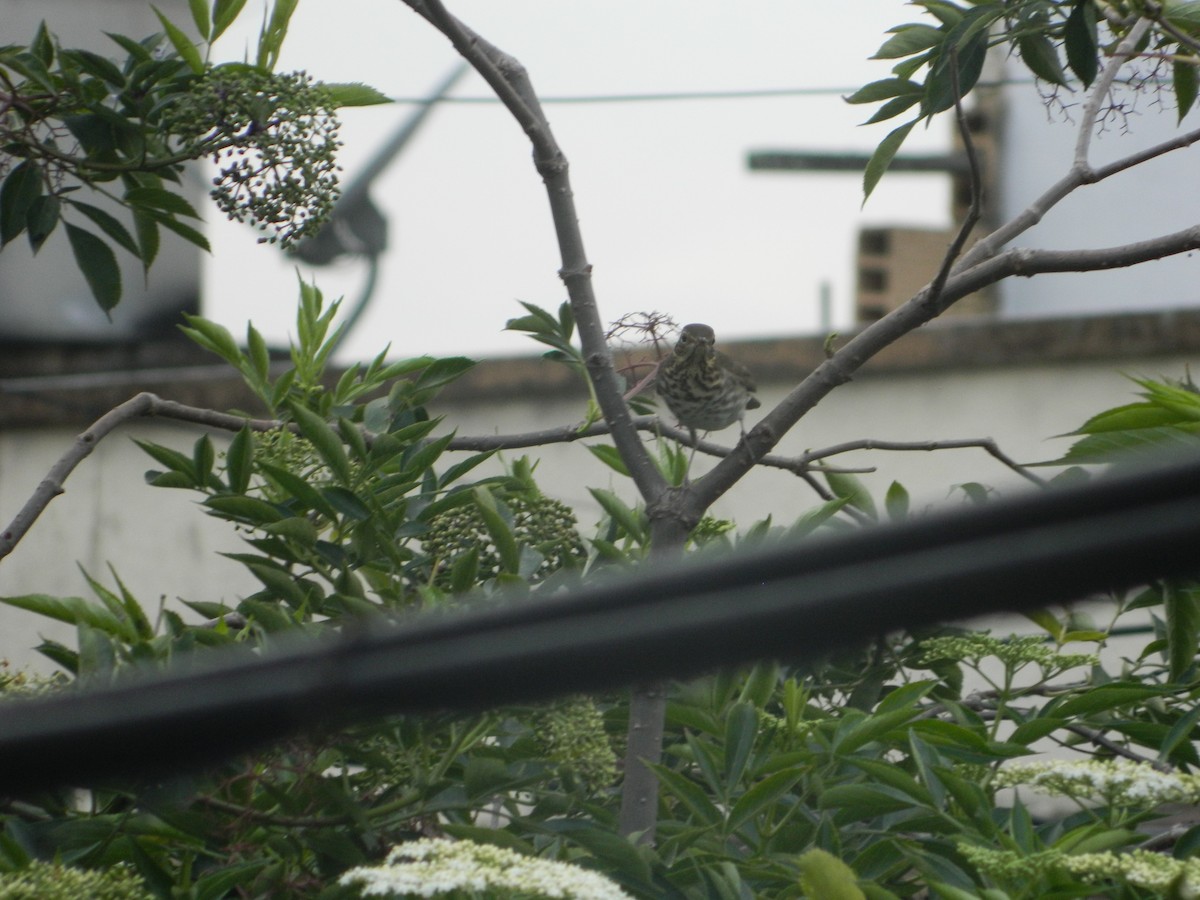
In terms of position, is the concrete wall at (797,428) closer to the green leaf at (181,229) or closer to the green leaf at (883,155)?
the green leaf at (181,229)

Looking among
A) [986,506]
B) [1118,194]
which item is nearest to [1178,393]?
[986,506]

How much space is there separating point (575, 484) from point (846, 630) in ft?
15.4

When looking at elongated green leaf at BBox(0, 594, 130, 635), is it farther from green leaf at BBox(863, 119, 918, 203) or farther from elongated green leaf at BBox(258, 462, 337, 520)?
green leaf at BBox(863, 119, 918, 203)

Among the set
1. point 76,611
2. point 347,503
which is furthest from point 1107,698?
point 76,611

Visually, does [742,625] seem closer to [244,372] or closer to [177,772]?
[177,772]

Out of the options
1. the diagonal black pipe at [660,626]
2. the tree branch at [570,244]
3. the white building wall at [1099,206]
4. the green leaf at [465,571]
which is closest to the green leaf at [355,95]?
the tree branch at [570,244]

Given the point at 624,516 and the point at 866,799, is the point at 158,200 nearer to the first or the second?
the point at 624,516

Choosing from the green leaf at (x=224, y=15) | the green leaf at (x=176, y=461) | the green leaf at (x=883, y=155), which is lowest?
the green leaf at (x=176, y=461)

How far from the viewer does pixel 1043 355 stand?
529 centimetres

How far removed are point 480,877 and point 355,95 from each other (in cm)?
119

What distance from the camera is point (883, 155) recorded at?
1.80 meters

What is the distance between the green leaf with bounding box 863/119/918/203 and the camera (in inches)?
70.5

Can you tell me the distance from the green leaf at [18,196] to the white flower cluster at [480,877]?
1169mm

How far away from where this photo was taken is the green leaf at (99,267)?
2076mm
